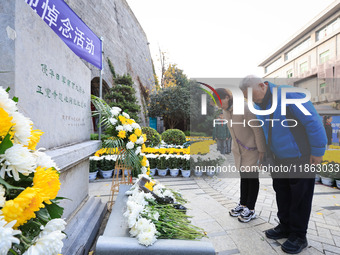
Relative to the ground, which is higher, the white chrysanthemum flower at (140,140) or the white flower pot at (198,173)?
the white chrysanthemum flower at (140,140)

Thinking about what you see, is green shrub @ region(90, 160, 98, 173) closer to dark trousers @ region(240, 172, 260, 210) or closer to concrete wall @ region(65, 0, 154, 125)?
dark trousers @ region(240, 172, 260, 210)

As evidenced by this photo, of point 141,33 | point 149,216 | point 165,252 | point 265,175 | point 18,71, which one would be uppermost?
point 141,33

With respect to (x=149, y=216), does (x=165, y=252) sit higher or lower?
lower

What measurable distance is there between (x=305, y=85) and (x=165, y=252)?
2603 cm

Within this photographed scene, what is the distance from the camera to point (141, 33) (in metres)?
21.8

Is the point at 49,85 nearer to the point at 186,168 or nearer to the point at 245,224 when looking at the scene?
the point at 245,224

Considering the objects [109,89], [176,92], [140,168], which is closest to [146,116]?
[176,92]

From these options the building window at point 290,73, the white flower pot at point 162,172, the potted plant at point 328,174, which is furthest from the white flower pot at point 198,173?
the building window at point 290,73

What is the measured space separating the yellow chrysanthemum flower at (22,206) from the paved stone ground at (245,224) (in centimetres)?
195

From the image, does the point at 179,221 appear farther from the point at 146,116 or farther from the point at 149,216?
the point at 146,116

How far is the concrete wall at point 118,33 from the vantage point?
11.3 meters

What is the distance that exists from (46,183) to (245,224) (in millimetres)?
2719

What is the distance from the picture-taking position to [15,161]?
27.3 inches

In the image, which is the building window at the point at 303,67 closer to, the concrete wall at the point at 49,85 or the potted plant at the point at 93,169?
the potted plant at the point at 93,169
